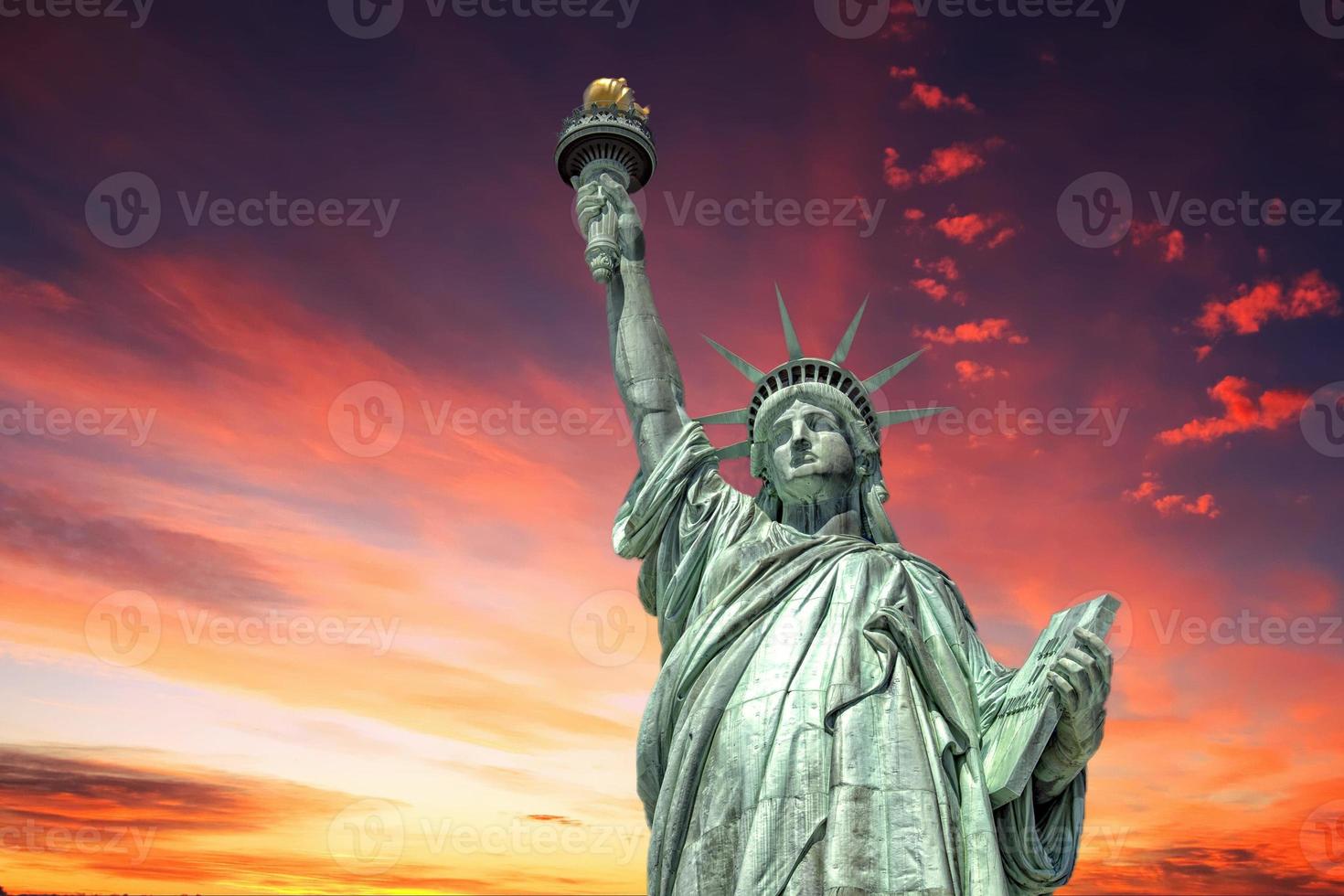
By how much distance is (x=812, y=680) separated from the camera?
9.78 meters

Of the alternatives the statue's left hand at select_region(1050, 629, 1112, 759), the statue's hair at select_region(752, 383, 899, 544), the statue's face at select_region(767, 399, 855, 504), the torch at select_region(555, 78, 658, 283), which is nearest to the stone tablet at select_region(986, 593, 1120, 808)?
the statue's left hand at select_region(1050, 629, 1112, 759)

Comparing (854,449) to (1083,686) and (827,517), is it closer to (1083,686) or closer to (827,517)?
(827,517)

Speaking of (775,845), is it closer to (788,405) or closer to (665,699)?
(665,699)

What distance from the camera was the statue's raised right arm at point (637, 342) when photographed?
1187cm

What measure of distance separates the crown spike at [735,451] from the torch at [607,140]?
293 cm

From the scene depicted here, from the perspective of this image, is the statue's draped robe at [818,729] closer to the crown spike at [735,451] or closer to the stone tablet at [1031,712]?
the stone tablet at [1031,712]

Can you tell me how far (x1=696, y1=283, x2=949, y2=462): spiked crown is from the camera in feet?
39.1

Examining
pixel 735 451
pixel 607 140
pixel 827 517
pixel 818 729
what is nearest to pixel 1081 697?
pixel 818 729

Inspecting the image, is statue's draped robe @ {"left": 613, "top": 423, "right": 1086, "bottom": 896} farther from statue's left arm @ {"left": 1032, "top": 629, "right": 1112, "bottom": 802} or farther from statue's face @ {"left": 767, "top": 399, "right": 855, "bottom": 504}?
statue's left arm @ {"left": 1032, "top": 629, "right": 1112, "bottom": 802}

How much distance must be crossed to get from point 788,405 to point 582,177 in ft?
10.8

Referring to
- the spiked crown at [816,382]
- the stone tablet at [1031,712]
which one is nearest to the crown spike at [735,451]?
the spiked crown at [816,382]

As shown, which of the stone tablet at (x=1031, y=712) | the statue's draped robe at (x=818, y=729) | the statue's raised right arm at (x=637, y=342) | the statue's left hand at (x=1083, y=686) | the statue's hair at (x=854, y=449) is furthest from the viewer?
the statue's raised right arm at (x=637, y=342)

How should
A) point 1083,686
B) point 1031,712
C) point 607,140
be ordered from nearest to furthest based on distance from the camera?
point 1083,686
point 1031,712
point 607,140

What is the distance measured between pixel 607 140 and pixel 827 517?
4467 millimetres
